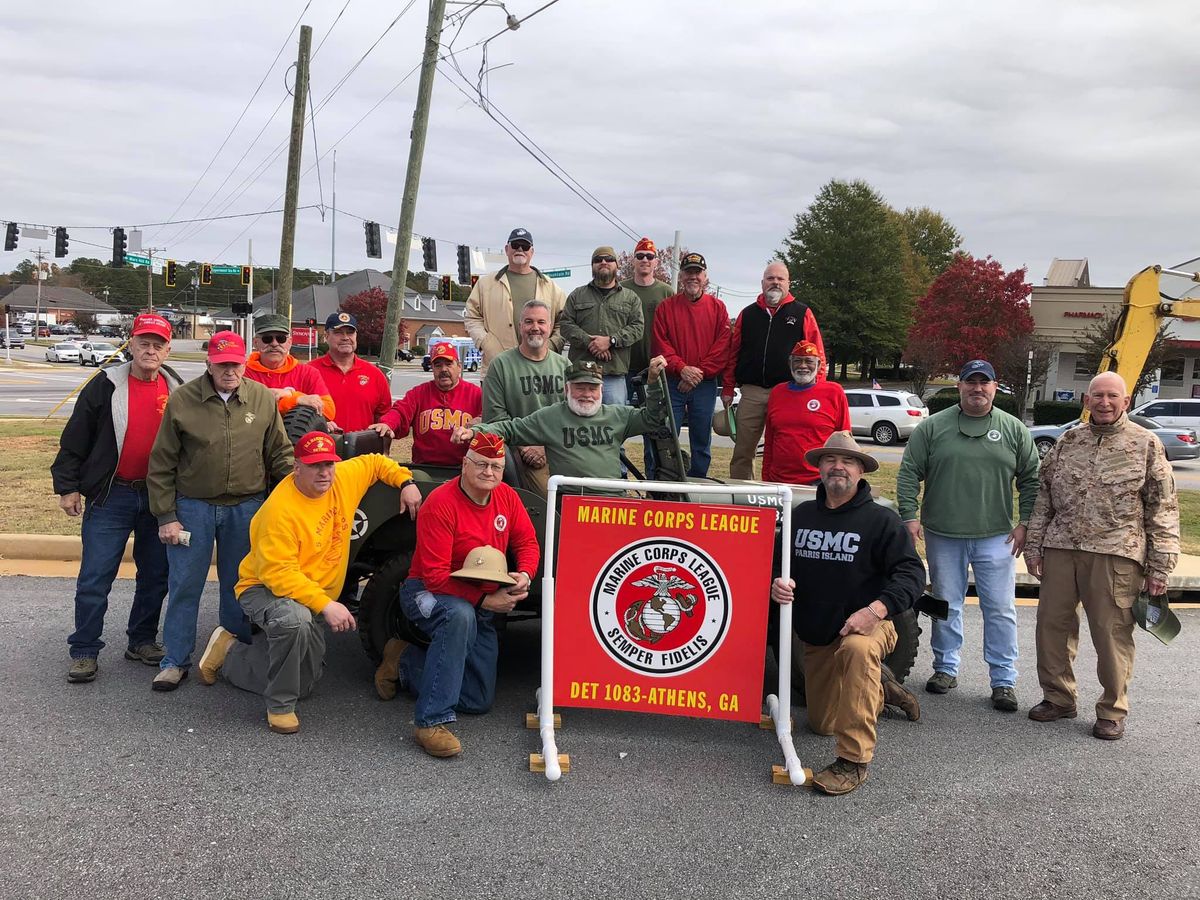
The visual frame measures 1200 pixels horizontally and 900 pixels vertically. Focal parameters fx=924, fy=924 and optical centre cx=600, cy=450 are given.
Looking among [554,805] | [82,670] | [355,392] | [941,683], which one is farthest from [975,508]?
[82,670]

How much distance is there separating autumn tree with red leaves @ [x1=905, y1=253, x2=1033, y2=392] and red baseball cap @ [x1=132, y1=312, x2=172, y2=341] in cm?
3575

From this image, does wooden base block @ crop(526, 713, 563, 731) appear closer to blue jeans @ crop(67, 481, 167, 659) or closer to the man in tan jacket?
blue jeans @ crop(67, 481, 167, 659)

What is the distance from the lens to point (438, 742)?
4.02 meters

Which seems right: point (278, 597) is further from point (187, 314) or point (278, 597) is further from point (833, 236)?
point (187, 314)

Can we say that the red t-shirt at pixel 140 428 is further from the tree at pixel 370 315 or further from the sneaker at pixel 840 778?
the tree at pixel 370 315

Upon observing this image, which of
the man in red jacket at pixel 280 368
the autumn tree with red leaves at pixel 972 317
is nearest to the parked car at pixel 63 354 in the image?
the autumn tree with red leaves at pixel 972 317

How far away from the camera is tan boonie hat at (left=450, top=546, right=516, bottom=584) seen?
163 inches

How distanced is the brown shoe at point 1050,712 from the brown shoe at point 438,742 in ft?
9.54

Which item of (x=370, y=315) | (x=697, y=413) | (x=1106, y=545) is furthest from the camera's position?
(x=370, y=315)

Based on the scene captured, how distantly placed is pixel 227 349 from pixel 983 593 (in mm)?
4222

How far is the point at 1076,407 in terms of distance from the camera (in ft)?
96.0

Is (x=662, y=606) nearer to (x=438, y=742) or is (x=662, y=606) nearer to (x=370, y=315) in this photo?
(x=438, y=742)

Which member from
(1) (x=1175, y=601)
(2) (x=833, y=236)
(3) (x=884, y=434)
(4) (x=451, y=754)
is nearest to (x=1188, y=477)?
(3) (x=884, y=434)

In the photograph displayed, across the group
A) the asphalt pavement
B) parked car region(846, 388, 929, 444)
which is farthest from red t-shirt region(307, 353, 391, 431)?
parked car region(846, 388, 929, 444)
